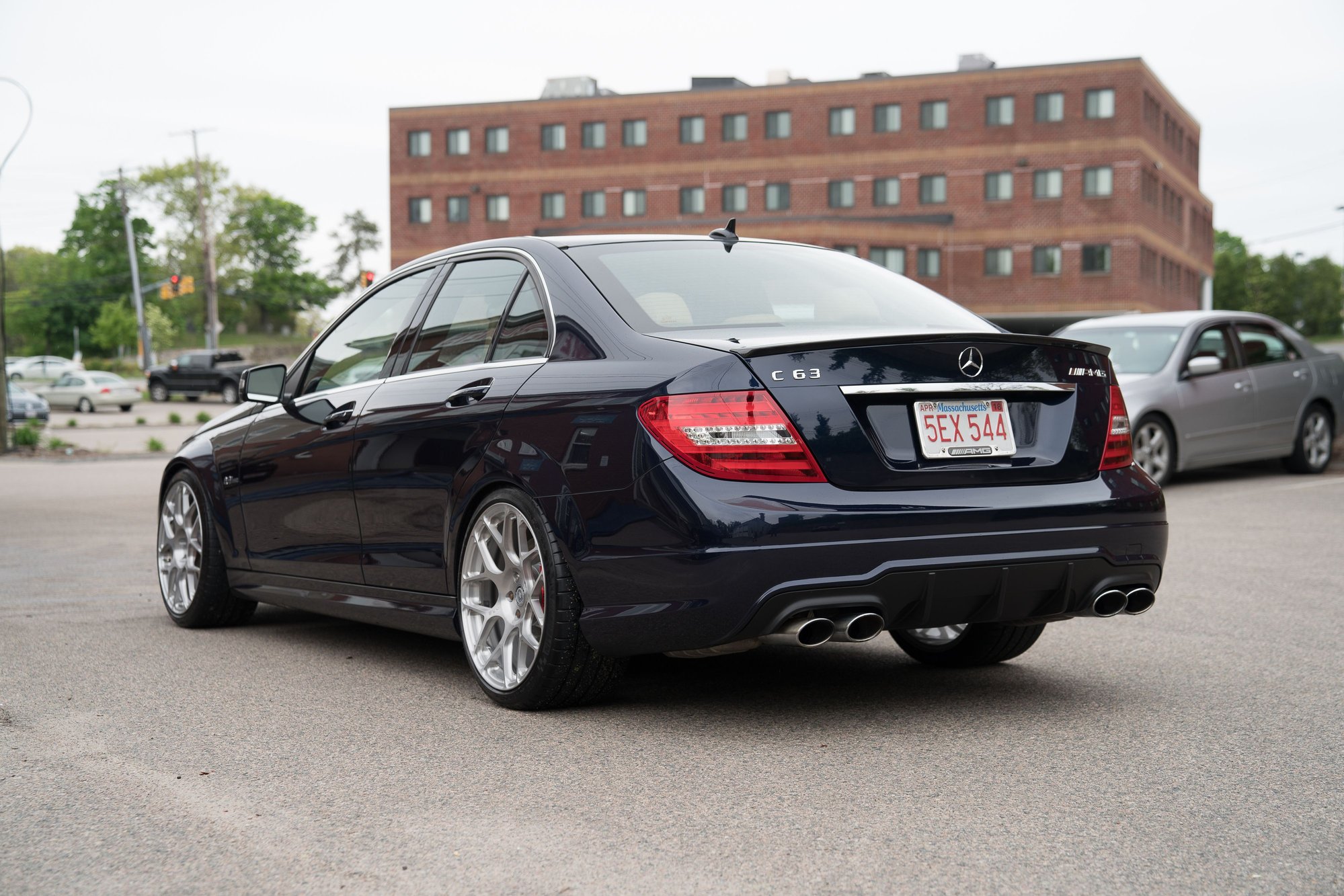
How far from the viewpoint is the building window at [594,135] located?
230ft

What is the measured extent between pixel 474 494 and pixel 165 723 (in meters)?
1.22

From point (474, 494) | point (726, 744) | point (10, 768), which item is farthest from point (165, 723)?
point (726, 744)

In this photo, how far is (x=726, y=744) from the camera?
4.36m

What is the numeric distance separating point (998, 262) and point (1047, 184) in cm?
382

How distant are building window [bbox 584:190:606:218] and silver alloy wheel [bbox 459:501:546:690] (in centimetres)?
6597

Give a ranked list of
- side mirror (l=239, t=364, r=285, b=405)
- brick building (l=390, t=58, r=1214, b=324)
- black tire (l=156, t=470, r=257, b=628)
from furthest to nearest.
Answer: brick building (l=390, t=58, r=1214, b=324), black tire (l=156, t=470, r=257, b=628), side mirror (l=239, t=364, r=285, b=405)

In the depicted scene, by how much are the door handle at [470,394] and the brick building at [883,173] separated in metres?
54.3

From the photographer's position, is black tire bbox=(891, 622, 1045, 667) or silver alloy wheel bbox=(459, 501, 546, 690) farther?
black tire bbox=(891, 622, 1045, 667)

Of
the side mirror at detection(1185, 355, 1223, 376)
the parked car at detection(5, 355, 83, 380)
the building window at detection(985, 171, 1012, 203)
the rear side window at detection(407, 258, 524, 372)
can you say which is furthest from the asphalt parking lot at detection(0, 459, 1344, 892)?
the building window at detection(985, 171, 1012, 203)

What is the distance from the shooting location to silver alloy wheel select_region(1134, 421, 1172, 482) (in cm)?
1362

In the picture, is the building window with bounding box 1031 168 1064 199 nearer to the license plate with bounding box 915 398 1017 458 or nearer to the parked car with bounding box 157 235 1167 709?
the parked car with bounding box 157 235 1167 709

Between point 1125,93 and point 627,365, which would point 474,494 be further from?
point 1125,93

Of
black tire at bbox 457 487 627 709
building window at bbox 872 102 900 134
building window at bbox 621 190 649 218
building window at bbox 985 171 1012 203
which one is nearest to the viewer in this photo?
black tire at bbox 457 487 627 709

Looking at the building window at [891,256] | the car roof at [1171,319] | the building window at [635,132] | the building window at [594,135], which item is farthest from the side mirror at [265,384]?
the building window at [594,135]
